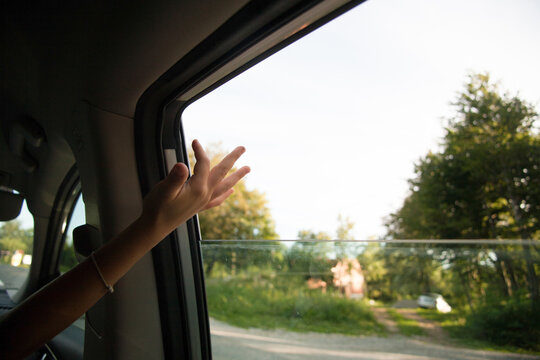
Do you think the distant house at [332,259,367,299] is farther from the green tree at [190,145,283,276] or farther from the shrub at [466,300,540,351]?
the green tree at [190,145,283,276]

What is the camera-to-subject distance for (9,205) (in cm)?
247

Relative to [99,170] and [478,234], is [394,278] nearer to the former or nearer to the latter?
[478,234]

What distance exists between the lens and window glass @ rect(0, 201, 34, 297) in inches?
103

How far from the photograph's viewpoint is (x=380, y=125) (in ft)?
12.3

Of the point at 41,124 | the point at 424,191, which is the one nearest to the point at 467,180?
the point at 424,191

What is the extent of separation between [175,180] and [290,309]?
3210 mm

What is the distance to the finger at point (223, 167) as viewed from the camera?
86cm

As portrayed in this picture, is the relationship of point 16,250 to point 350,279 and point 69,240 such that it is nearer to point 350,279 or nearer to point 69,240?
point 69,240

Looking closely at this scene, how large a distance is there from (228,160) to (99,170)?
97cm

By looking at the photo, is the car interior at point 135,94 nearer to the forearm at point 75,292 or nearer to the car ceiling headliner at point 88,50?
the car ceiling headliner at point 88,50

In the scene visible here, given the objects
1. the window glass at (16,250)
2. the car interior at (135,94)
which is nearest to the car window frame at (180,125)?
the car interior at (135,94)

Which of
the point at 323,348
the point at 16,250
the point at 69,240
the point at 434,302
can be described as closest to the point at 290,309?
the point at 323,348

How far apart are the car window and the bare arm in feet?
2.91

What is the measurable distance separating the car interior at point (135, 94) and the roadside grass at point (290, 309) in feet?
2.94
